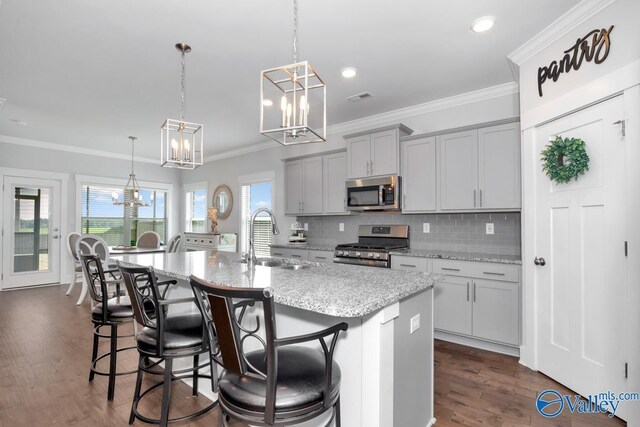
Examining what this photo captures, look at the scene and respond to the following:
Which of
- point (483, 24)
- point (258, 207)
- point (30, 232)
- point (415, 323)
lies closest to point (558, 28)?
point (483, 24)

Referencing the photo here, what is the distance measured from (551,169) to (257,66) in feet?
8.84

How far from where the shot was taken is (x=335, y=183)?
4754mm

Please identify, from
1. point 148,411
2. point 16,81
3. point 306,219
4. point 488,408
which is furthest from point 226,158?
point 488,408

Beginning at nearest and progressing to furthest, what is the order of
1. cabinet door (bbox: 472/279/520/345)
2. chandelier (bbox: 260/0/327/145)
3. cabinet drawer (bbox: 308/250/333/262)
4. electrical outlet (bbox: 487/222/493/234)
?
chandelier (bbox: 260/0/327/145) → cabinet door (bbox: 472/279/520/345) → electrical outlet (bbox: 487/222/493/234) → cabinet drawer (bbox: 308/250/333/262)

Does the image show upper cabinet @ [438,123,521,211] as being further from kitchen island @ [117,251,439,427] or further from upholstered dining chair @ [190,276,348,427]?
upholstered dining chair @ [190,276,348,427]

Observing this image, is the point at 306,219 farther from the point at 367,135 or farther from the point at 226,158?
the point at 226,158

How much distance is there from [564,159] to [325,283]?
2.12 meters

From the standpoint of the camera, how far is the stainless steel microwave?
4016 mm

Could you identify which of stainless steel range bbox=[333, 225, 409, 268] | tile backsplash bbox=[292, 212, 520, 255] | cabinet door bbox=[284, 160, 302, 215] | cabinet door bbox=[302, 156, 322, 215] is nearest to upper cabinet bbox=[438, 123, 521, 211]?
tile backsplash bbox=[292, 212, 520, 255]

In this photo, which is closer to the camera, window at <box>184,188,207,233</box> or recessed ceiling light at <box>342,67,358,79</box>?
recessed ceiling light at <box>342,67,358,79</box>

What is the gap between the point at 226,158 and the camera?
7.03 m

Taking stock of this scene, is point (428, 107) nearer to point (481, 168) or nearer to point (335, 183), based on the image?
point (481, 168)

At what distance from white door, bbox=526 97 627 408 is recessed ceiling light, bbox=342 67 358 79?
68.0 inches

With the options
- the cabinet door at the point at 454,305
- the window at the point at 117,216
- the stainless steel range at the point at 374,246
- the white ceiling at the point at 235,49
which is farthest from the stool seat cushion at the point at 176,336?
the window at the point at 117,216
